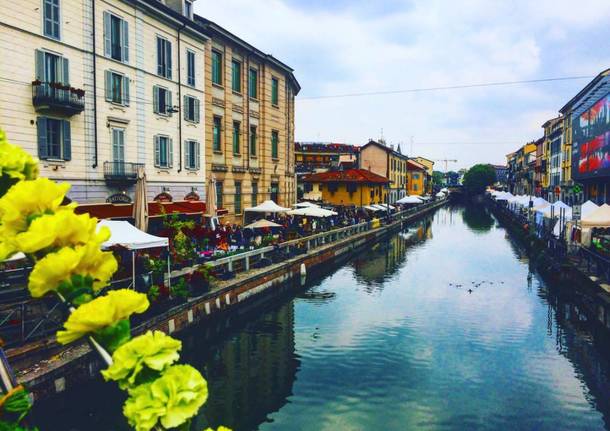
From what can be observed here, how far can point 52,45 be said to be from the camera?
69.4 ft

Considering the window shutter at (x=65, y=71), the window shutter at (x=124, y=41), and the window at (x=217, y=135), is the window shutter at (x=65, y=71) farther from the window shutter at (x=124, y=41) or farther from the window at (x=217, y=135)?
the window at (x=217, y=135)

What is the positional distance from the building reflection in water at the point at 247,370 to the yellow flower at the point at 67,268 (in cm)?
1104

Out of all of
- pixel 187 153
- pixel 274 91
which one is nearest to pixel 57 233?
pixel 187 153

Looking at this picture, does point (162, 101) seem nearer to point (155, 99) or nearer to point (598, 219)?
point (155, 99)

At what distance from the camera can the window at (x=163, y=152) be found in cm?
2792

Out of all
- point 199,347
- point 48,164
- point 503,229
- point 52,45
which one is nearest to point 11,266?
point 48,164

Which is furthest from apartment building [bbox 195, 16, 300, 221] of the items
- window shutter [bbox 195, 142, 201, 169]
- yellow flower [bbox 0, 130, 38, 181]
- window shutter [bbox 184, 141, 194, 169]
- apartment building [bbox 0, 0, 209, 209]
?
yellow flower [bbox 0, 130, 38, 181]

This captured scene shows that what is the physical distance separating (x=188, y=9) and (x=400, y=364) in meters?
25.1

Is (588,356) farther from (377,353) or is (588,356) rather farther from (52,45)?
(52,45)

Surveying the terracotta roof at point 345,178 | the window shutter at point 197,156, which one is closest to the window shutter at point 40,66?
the window shutter at point 197,156

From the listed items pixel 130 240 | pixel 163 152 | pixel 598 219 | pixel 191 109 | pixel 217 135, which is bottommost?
pixel 130 240

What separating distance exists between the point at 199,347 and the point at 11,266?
731cm

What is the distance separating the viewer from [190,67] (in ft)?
100

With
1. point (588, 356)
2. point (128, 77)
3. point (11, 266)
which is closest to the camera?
point (588, 356)
